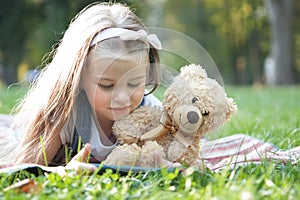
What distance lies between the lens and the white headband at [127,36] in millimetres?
2418

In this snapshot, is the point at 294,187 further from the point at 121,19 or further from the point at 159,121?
the point at 121,19

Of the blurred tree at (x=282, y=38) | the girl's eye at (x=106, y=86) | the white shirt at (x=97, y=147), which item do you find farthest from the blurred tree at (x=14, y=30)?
the girl's eye at (x=106, y=86)

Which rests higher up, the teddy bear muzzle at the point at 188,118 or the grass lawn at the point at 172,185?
the teddy bear muzzle at the point at 188,118

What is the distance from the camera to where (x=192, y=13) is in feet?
103

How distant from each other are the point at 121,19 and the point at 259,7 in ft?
80.0

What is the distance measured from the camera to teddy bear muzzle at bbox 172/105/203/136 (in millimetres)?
2254

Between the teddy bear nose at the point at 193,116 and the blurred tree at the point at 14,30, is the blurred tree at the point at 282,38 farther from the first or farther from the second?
the teddy bear nose at the point at 193,116

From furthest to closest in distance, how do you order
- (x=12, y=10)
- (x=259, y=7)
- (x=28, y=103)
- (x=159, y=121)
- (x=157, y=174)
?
(x=259, y=7) → (x=12, y=10) → (x=28, y=103) → (x=159, y=121) → (x=157, y=174)

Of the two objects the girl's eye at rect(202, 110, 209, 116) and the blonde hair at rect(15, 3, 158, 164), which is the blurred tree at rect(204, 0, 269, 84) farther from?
the girl's eye at rect(202, 110, 209, 116)

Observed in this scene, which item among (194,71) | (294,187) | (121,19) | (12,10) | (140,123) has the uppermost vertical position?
(12,10)

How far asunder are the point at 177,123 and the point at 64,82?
2.01ft

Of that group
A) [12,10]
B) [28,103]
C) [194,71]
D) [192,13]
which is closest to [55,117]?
[28,103]

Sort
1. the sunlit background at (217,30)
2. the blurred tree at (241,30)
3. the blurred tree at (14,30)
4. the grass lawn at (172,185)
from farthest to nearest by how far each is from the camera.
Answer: the blurred tree at (241,30) < the blurred tree at (14,30) < the sunlit background at (217,30) < the grass lawn at (172,185)

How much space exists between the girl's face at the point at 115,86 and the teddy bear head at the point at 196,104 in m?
0.15
